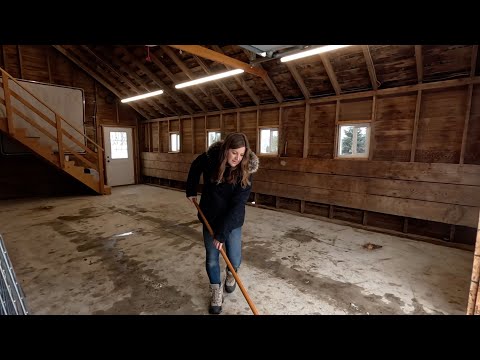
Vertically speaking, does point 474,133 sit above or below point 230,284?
above

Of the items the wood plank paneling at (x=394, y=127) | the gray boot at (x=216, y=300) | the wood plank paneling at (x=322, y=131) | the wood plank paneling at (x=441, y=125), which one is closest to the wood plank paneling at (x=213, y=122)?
the wood plank paneling at (x=322, y=131)

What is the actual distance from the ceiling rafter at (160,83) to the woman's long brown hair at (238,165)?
592cm

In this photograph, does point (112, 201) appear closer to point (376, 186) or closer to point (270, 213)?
point (270, 213)

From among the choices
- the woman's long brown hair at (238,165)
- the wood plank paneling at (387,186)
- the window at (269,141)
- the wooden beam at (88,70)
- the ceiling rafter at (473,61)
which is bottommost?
the wood plank paneling at (387,186)

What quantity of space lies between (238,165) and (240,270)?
1.53 meters

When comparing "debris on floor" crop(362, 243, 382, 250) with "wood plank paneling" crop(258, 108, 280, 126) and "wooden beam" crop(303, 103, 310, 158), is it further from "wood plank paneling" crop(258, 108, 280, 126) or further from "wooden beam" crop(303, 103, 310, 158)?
"wood plank paneling" crop(258, 108, 280, 126)

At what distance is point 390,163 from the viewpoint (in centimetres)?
428

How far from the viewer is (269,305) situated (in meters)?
2.24

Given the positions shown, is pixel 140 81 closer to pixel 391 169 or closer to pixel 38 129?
pixel 38 129

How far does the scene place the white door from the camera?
8.78 metres

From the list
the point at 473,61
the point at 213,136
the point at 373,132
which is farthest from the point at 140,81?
the point at 473,61

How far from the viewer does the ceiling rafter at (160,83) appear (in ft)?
21.1

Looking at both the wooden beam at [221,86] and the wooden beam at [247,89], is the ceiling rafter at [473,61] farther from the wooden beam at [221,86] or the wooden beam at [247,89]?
the wooden beam at [221,86]
